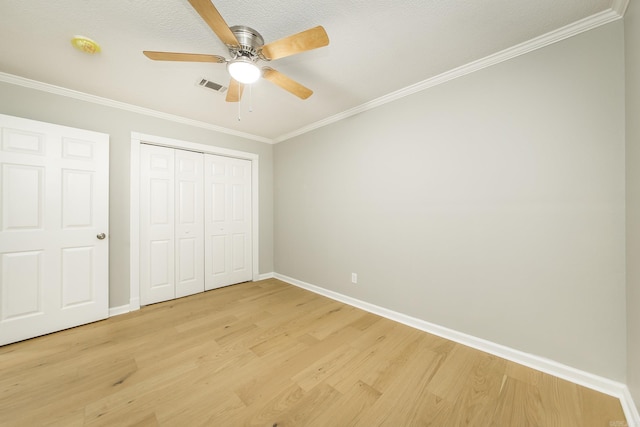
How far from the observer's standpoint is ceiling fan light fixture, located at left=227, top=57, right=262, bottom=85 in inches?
62.3

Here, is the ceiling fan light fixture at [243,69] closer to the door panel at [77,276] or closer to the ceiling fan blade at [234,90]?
the ceiling fan blade at [234,90]

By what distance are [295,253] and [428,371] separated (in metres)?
2.42

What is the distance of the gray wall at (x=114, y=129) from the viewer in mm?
2236

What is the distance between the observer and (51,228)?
227 centimetres

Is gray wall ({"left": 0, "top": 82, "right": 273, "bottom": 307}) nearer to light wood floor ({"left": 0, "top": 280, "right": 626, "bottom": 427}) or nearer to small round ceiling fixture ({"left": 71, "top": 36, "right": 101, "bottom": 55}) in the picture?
light wood floor ({"left": 0, "top": 280, "right": 626, "bottom": 427})

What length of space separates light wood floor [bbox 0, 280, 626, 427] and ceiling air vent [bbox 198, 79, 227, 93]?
250 cm

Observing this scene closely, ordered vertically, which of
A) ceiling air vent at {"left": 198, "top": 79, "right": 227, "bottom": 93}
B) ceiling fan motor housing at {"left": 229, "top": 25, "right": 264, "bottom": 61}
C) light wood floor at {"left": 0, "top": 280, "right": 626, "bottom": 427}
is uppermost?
ceiling air vent at {"left": 198, "top": 79, "right": 227, "bottom": 93}

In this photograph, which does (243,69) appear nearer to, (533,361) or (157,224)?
(157,224)

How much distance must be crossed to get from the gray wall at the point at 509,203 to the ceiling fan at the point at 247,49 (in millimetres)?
1330

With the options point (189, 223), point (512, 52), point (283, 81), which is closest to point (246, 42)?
point (283, 81)

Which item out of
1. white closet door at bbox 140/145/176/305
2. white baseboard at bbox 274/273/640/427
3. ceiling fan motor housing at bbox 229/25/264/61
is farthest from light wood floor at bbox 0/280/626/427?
ceiling fan motor housing at bbox 229/25/264/61

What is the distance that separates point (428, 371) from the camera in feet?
5.61

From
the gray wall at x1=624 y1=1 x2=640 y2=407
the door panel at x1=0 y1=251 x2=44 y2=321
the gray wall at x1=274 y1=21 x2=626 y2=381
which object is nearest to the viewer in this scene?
the gray wall at x1=624 y1=1 x2=640 y2=407

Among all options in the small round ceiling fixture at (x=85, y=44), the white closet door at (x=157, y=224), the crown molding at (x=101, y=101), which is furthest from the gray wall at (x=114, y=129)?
the small round ceiling fixture at (x=85, y=44)
